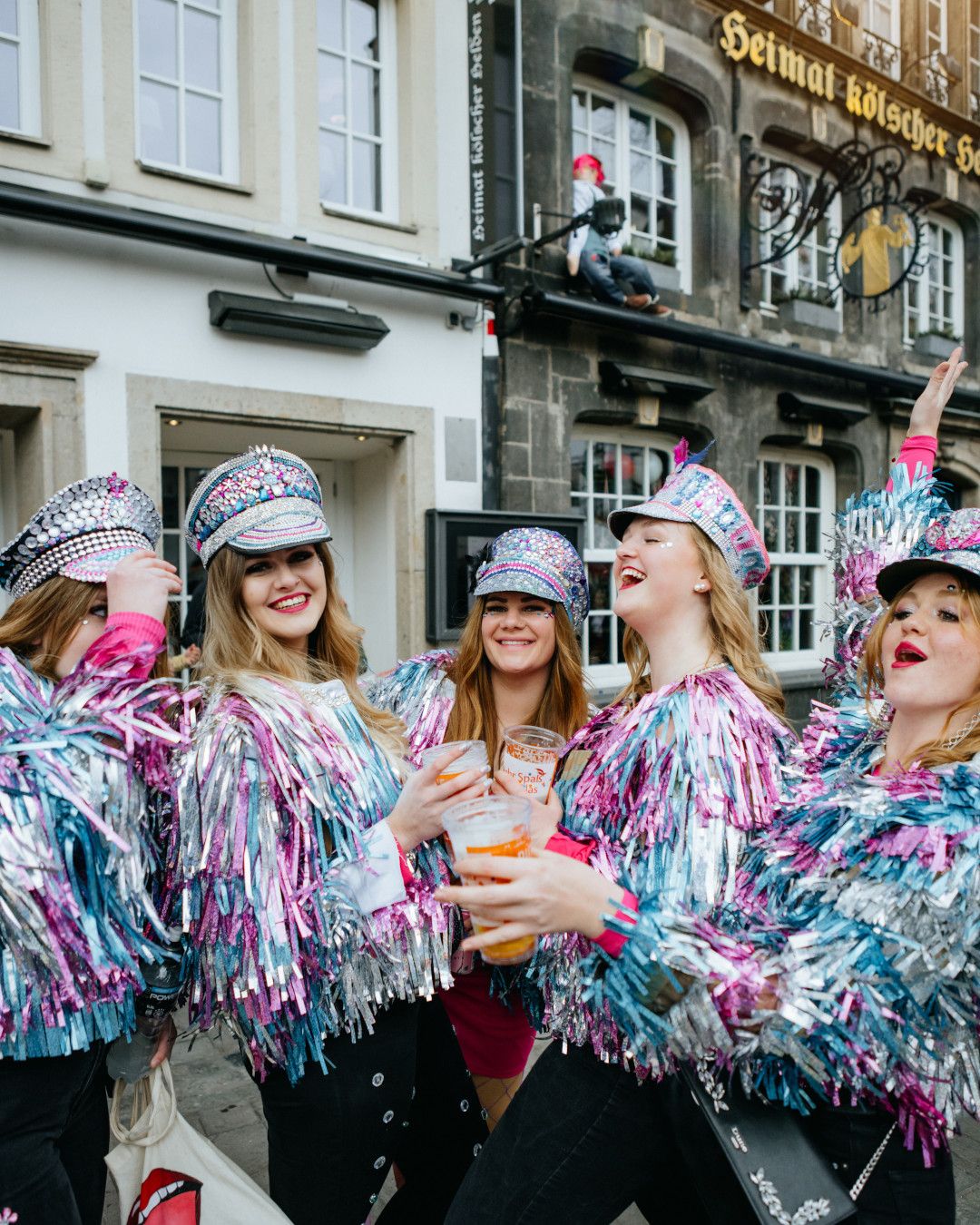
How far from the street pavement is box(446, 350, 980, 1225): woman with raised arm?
1.42 meters

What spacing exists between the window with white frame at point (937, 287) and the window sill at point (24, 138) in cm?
821

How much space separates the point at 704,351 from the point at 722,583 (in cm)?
622

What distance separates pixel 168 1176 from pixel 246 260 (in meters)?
4.73

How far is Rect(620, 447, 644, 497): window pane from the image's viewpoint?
294 inches

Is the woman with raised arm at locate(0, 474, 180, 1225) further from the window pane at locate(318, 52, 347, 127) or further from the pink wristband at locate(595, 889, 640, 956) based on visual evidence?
the window pane at locate(318, 52, 347, 127)

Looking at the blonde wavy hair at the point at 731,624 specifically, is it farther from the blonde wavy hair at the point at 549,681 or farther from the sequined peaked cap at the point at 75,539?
the sequined peaked cap at the point at 75,539

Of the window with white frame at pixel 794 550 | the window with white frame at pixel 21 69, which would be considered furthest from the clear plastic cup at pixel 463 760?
the window with white frame at pixel 794 550

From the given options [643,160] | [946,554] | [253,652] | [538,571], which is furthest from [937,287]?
[253,652]

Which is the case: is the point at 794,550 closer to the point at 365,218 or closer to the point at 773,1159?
the point at 365,218

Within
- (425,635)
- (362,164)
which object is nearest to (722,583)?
(425,635)

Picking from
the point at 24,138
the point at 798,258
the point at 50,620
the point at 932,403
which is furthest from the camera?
the point at 798,258

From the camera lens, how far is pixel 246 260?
513 cm

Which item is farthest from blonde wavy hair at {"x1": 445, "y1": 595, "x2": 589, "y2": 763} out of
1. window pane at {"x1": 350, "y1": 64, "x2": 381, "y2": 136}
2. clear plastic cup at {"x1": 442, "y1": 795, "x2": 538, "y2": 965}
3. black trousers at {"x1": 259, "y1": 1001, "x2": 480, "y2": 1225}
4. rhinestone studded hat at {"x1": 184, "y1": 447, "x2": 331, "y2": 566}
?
window pane at {"x1": 350, "y1": 64, "x2": 381, "y2": 136}

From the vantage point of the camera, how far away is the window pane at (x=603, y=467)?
A: 729 centimetres
